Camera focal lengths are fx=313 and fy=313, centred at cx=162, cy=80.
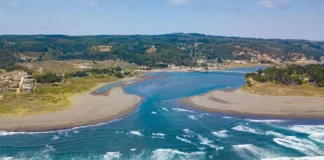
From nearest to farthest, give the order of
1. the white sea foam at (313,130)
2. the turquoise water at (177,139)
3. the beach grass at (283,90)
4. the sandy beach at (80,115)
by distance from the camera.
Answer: the turquoise water at (177,139) → the white sea foam at (313,130) → the sandy beach at (80,115) → the beach grass at (283,90)

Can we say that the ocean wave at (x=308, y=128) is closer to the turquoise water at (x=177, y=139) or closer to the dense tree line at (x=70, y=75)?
the turquoise water at (x=177, y=139)

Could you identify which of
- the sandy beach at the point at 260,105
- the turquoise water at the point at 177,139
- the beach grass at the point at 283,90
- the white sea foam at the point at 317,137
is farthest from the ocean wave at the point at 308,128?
the beach grass at the point at 283,90

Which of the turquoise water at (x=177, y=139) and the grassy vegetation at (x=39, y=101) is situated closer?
the turquoise water at (x=177, y=139)

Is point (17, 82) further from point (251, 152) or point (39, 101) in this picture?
point (251, 152)

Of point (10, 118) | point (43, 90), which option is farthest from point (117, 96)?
point (10, 118)

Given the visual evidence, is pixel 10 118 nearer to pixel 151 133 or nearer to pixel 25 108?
pixel 25 108

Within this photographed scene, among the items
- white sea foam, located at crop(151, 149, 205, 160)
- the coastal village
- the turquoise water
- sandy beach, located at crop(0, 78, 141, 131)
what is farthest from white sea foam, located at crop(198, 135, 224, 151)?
the coastal village

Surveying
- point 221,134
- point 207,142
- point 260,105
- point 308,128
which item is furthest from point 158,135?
point 260,105
